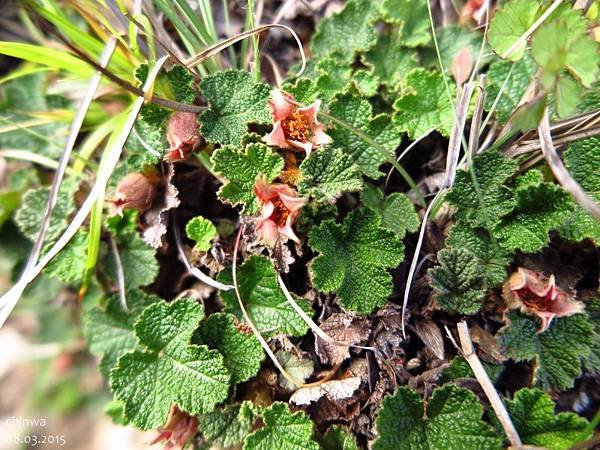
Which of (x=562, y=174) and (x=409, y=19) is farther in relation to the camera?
(x=409, y=19)

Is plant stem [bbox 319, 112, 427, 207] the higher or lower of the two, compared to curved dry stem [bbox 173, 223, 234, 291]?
higher

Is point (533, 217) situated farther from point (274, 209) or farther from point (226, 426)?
point (226, 426)

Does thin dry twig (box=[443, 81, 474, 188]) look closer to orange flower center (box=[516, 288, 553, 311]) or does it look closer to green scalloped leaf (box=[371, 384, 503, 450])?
orange flower center (box=[516, 288, 553, 311])

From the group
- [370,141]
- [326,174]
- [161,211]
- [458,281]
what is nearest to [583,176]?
[458,281]

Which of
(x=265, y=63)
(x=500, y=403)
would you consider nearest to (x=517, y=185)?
(x=500, y=403)

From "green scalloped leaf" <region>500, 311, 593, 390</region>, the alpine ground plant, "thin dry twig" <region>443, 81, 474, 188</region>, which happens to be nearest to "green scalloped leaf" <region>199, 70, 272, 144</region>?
the alpine ground plant
